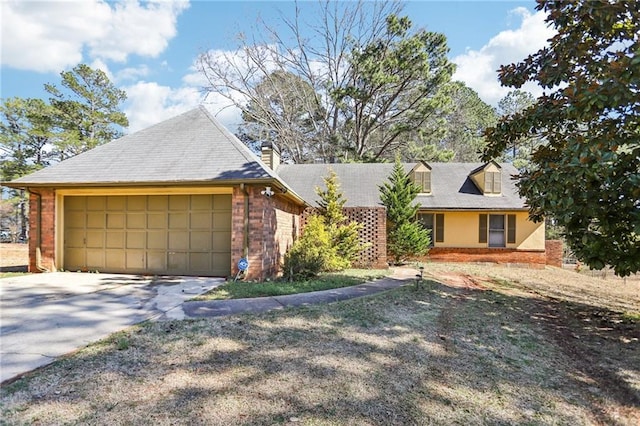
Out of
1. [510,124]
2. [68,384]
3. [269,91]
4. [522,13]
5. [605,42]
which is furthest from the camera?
[269,91]

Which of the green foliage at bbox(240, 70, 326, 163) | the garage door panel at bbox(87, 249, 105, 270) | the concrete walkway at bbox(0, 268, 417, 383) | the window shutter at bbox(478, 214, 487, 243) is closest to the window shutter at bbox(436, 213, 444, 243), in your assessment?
the window shutter at bbox(478, 214, 487, 243)

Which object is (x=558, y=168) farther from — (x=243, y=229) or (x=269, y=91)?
(x=269, y=91)

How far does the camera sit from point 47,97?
26781mm

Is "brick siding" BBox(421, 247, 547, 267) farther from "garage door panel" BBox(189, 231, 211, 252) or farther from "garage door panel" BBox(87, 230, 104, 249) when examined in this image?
"garage door panel" BBox(87, 230, 104, 249)

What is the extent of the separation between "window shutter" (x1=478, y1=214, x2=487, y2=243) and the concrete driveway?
12352mm


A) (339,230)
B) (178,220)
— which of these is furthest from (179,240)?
(339,230)

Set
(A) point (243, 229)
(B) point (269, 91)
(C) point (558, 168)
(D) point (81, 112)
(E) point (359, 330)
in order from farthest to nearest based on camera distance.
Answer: (D) point (81, 112) < (B) point (269, 91) < (A) point (243, 229) < (C) point (558, 168) < (E) point (359, 330)

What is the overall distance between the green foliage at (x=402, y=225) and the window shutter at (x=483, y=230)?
367cm

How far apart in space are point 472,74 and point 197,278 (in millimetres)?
22146

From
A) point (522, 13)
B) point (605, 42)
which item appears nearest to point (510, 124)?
point (605, 42)

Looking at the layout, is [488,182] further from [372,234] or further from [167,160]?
[167,160]

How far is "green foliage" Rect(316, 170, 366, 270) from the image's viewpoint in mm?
11414

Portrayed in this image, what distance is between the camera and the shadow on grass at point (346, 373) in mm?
2938

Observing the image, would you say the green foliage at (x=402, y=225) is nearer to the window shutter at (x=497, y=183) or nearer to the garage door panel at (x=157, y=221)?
the window shutter at (x=497, y=183)
